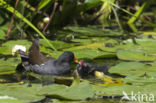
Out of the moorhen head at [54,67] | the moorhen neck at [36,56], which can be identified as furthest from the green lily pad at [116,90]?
the moorhen neck at [36,56]

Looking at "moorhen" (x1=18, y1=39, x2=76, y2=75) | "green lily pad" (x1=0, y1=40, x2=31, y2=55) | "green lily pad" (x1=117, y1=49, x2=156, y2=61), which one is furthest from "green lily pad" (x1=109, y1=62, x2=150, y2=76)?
"green lily pad" (x1=0, y1=40, x2=31, y2=55)

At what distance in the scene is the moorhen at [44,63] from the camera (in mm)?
4441

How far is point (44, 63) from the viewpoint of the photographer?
4.56 m

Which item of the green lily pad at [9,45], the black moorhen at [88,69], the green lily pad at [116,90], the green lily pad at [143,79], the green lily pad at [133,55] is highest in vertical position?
the green lily pad at [9,45]

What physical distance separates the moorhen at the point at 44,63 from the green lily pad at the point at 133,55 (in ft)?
2.26

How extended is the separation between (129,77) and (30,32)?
3.41 m

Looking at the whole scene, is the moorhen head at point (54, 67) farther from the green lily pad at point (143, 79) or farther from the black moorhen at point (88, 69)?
the green lily pad at point (143, 79)

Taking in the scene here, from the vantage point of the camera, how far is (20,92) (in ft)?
10.3

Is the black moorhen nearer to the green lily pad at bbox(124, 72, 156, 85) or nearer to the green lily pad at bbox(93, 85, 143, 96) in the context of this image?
the green lily pad at bbox(124, 72, 156, 85)

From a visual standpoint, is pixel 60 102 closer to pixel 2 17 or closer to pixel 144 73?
pixel 144 73

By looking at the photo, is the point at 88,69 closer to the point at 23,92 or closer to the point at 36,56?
the point at 36,56

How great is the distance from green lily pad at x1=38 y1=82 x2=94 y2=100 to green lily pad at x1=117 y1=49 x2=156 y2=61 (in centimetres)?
173

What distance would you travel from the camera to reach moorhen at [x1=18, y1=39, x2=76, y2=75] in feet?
14.6

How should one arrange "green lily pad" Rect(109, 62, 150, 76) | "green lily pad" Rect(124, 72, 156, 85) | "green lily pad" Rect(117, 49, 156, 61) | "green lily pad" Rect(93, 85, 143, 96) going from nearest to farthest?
"green lily pad" Rect(93, 85, 143, 96) → "green lily pad" Rect(124, 72, 156, 85) → "green lily pad" Rect(109, 62, 150, 76) → "green lily pad" Rect(117, 49, 156, 61)
